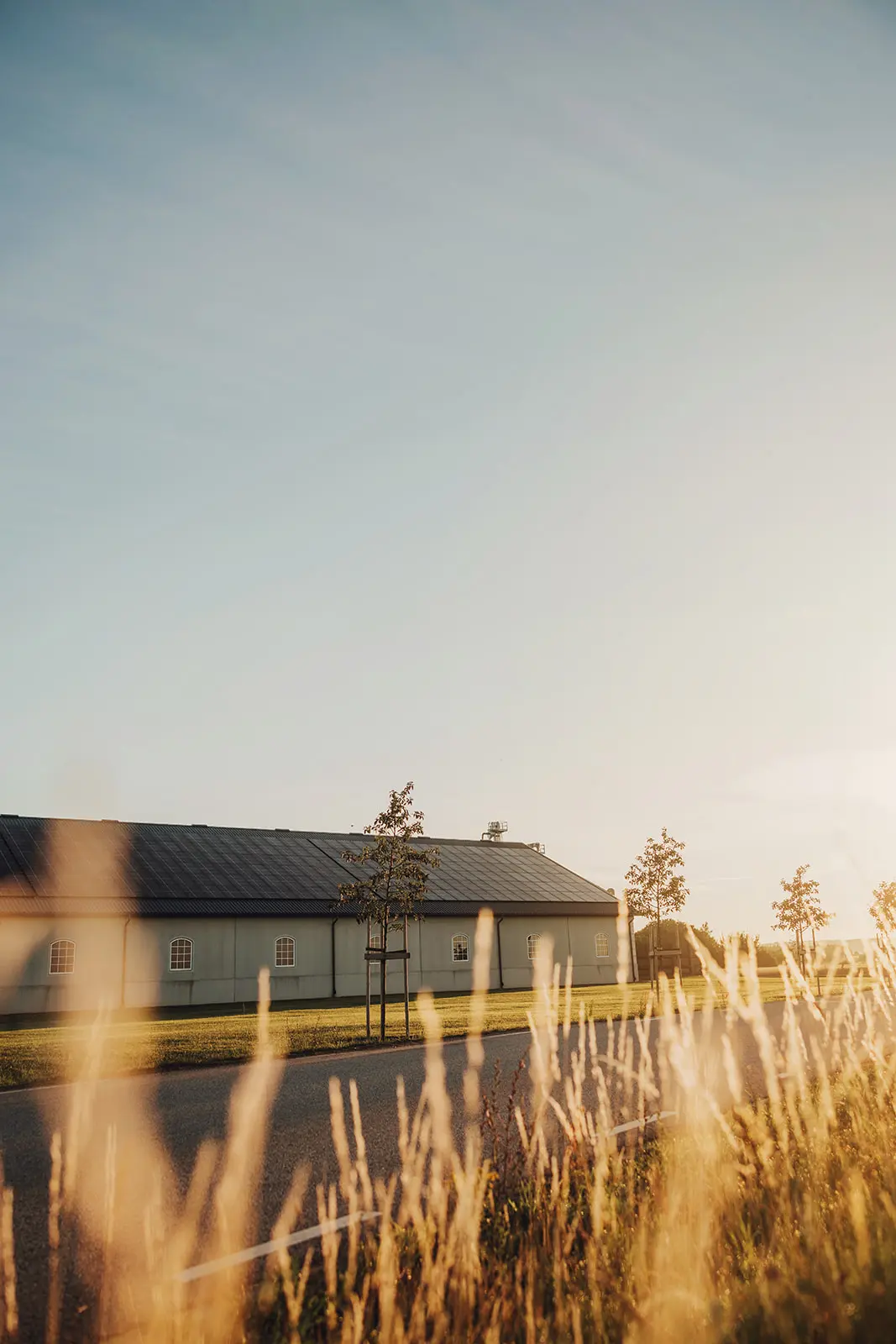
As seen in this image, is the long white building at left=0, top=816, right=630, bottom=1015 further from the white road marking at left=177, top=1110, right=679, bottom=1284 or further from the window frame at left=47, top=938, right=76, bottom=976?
the white road marking at left=177, top=1110, right=679, bottom=1284

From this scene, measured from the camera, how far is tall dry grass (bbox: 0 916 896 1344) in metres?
3.55

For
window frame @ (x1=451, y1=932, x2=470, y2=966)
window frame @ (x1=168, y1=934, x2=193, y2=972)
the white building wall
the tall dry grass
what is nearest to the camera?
the tall dry grass

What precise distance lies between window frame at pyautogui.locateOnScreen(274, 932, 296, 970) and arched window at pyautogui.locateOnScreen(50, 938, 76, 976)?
6.92 m

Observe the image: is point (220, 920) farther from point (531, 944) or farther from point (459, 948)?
point (531, 944)

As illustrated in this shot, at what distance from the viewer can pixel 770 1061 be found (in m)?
4.75

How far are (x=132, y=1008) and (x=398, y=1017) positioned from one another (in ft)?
36.4

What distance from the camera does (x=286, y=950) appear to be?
33406mm

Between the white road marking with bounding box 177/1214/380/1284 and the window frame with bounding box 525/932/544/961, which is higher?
the white road marking with bounding box 177/1214/380/1284

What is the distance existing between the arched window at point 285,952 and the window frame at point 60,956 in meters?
6.90

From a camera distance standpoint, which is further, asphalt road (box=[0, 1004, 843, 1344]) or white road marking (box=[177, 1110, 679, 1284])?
asphalt road (box=[0, 1004, 843, 1344])

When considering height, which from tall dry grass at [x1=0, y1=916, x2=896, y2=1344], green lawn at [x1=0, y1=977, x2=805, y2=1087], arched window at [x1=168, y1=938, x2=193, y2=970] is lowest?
green lawn at [x1=0, y1=977, x2=805, y2=1087]

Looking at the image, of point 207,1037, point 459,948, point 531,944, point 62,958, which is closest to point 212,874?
point 62,958

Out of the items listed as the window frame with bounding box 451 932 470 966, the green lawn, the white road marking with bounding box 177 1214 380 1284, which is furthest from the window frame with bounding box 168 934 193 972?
the white road marking with bounding box 177 1214 380 1284

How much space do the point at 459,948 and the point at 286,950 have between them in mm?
7634
